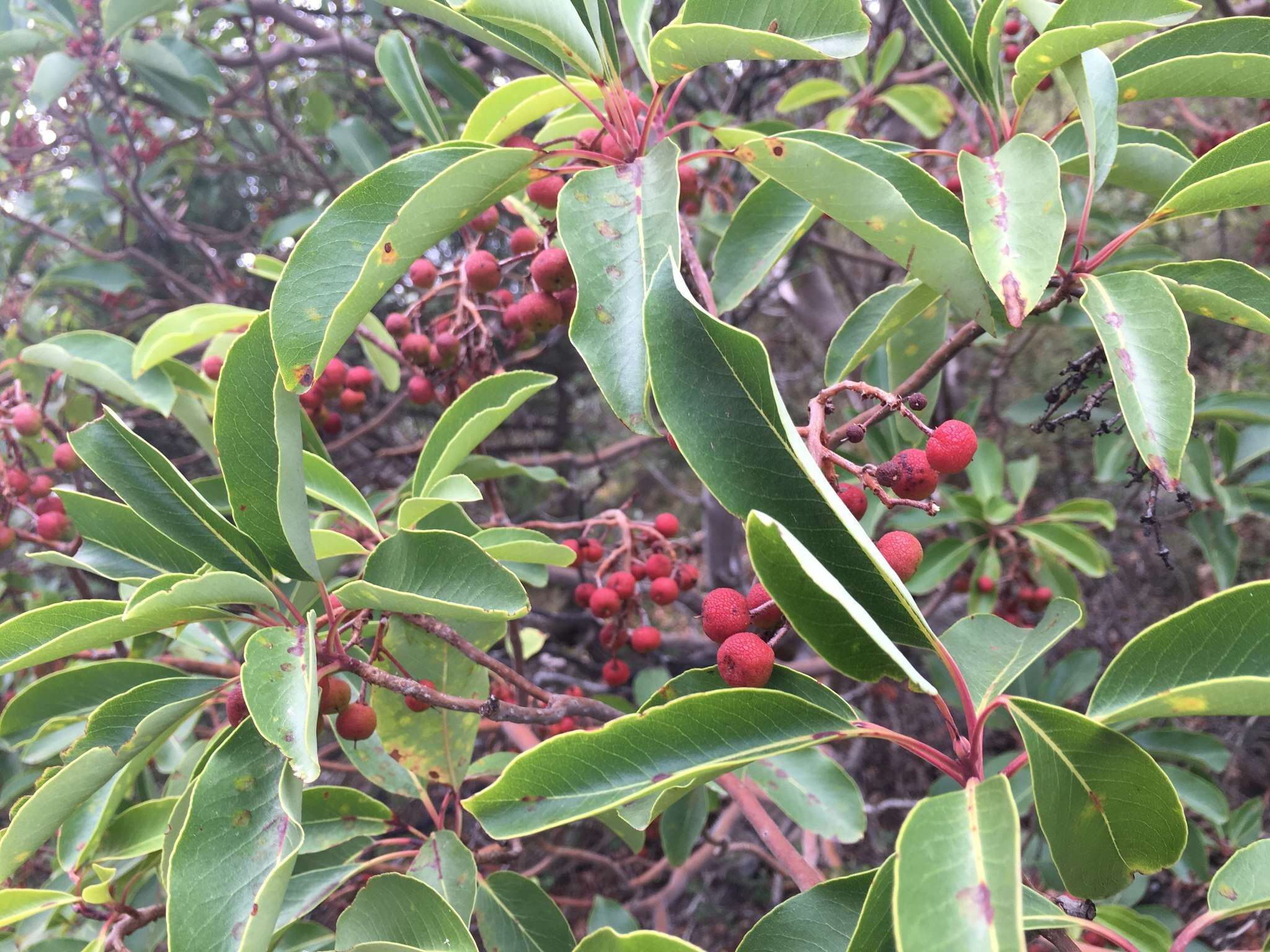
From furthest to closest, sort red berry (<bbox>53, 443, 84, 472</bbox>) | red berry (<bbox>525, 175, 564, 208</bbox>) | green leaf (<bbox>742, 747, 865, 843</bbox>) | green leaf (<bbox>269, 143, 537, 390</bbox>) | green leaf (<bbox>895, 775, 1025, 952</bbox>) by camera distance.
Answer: red berry (<bbox>53, 443, 84, 472</bbox>) < green leaf (<bbox>742, 747, 865, 843</bbox>) < red berry (<bbox>525, 175, 564, 208</bbox>) < green leaf (<bbox>269, 143, 537, 390</bbox>) < green leaf (<bbox>895, 775, 1025, 952</bbox>)

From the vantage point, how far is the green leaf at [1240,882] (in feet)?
2.66

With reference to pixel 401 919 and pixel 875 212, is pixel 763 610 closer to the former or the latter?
pixel 875 212

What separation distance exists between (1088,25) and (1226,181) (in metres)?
0.24

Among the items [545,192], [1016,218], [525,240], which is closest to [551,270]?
[545,192]

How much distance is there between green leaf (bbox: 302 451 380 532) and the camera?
1.26 m

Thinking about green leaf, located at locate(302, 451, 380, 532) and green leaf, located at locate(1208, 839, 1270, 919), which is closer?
green leaf, located at locate(1208, 839, 1270, 919)

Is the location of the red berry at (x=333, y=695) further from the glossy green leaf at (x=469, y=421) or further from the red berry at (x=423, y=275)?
the red berry at (x=423, y=275)

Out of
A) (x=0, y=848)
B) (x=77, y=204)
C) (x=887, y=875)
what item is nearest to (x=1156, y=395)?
(x=887, y=875)

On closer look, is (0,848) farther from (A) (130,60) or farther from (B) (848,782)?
(A) (130,60)

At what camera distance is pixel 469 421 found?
1266mm

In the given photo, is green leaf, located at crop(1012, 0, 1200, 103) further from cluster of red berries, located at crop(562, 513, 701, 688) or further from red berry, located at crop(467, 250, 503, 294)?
cluster of red berries, located at crop(562, 513, 701, 688)

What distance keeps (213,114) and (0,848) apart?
293 centimetres

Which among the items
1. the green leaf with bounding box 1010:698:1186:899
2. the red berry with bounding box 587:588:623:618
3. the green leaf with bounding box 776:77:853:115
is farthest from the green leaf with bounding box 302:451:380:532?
the green leaf with bounding box 776:77:853:115

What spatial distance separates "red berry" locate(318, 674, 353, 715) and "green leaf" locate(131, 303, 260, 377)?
772 mm
